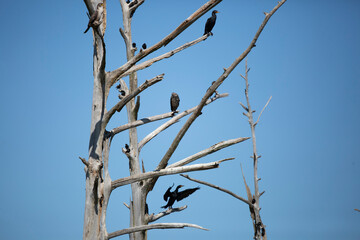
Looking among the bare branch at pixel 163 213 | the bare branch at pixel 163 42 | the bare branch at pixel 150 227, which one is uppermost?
the bare branch at pixel 163 42

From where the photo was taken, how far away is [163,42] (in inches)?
114

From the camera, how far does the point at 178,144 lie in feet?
10.9

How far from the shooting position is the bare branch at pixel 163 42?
288cm

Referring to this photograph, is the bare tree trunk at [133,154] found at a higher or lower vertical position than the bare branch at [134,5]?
lower

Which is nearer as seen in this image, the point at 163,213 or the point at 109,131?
the point at 109,131

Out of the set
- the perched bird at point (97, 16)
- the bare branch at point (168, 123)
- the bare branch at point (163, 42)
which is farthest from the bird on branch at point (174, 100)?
the perched bird at point (97, 16)

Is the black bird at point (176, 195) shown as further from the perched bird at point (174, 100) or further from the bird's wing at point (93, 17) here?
the bird's wing at point (93, 17)

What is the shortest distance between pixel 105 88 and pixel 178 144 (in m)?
0.85

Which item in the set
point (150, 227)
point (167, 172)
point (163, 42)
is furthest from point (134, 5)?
point (150, 227)

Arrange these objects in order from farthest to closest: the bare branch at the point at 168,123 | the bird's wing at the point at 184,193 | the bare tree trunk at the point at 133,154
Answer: the bare tree trunk at the point at 133,154, the bird's wing at the point at 184,193, the bare branch at the point at 168,123

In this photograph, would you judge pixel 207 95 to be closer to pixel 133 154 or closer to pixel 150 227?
pixel 150 227

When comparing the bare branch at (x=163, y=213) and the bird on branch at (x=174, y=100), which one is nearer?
the bare branch at (x=163, y=213)

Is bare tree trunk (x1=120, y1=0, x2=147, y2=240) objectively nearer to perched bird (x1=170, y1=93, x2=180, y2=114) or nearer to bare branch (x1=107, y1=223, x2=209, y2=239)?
perched bird (x1=170, y1=93, x2=180, y2=114)

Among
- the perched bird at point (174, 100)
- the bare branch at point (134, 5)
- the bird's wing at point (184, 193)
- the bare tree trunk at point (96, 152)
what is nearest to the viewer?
→ the bare tree trunk at point (96, 152)
